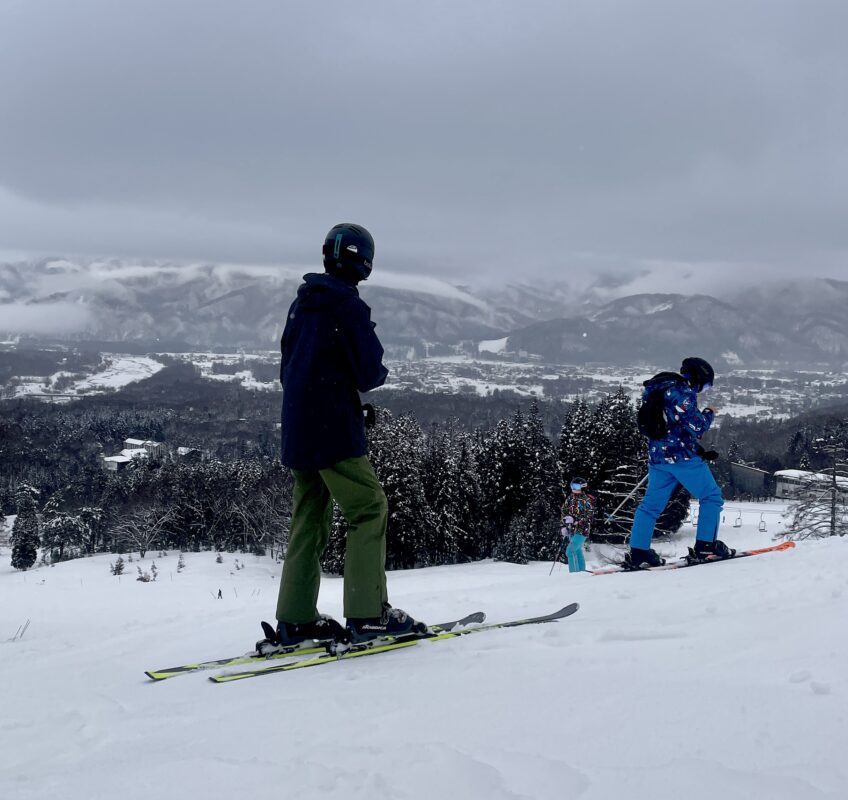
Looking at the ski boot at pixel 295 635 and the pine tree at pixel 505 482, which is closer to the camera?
the ski boot at pixel 295 635

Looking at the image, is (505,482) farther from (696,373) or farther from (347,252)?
(347,252)

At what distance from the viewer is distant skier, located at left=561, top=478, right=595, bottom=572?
8.90 metres

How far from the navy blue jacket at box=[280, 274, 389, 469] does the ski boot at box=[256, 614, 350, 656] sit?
0.92m

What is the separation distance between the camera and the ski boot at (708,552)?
6094mm

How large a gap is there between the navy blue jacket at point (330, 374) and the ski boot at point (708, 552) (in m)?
4.15

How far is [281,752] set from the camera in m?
1.93

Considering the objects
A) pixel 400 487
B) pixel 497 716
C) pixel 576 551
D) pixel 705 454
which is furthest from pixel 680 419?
pixel 400 487

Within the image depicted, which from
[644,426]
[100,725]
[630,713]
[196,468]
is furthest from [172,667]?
[196,468]

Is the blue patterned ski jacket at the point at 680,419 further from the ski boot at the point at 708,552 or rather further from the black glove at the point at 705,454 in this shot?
the ski boot at the point at 708,552

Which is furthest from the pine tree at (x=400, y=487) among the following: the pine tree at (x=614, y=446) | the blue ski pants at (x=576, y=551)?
the blue ski pants at (x=576, y=551)

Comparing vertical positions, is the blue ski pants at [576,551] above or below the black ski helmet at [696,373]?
below

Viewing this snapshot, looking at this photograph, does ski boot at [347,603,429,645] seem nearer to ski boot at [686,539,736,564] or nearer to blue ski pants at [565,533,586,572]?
ski boot at [686,539,736,564]

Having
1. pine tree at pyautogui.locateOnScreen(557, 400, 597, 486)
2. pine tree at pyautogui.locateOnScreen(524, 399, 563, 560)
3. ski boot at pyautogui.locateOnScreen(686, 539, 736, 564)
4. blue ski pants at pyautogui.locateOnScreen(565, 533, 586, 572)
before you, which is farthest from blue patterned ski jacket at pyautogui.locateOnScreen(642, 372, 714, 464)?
pine tree at pyautogui.locateOnScreen(557, 400, 597, 486)

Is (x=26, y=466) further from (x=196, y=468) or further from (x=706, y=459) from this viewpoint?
(x=706, y=459)
